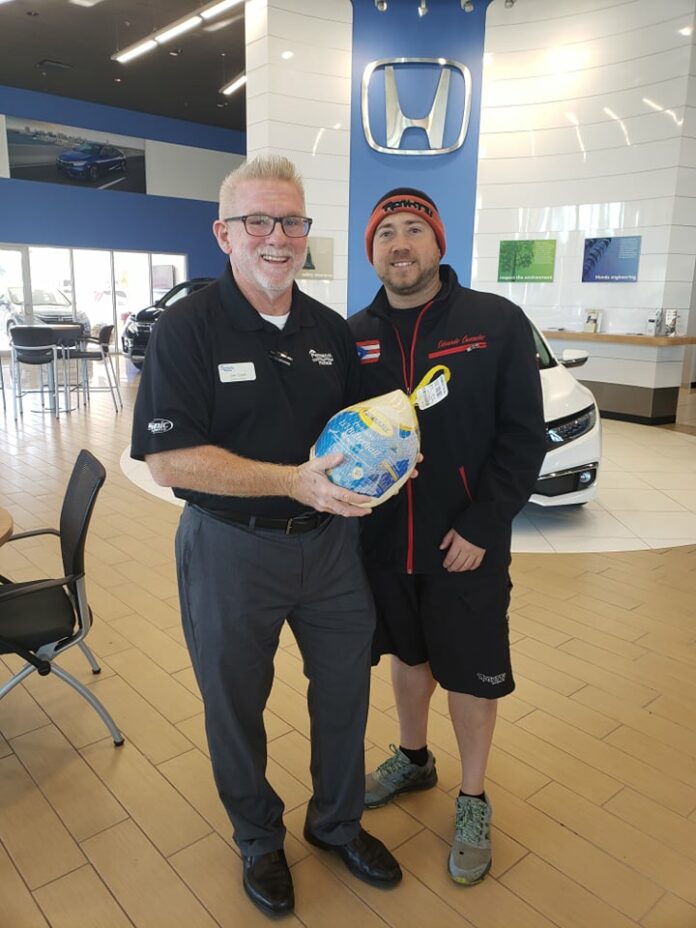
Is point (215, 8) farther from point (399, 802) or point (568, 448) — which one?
point (399, 802)

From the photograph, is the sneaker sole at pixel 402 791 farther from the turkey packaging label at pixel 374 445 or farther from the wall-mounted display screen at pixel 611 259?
the wall-mounted display screen at pixel 611 259

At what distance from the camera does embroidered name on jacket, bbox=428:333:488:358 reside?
1.60 meters

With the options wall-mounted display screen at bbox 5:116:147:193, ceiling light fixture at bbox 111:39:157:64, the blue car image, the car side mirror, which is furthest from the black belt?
the blue car image

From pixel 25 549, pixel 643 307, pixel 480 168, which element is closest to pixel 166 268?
pixel 480 168

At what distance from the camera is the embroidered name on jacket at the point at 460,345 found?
1604mm

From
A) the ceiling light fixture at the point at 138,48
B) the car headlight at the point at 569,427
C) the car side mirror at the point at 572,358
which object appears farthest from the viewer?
the ceiling light fixture at the point at 138,48

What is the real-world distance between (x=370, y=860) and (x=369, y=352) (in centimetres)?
122

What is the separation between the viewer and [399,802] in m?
1.96

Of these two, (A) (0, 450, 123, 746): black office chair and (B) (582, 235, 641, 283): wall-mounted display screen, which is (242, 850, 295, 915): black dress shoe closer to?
(A) (0, 450, 123, 746): black office chair

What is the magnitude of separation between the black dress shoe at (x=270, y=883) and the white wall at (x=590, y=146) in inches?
297

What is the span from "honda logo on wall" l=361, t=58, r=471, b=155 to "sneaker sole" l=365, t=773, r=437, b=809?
6916 mm

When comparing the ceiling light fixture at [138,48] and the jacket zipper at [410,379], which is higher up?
the ceiling light fixture at [138,48]

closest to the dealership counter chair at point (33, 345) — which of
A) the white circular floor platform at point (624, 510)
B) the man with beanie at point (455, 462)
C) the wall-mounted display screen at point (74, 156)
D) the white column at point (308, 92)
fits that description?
the white circular floor platform at point (624, 510)

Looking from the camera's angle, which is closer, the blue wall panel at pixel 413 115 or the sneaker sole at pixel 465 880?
the sneaker sole at pixel 465 880
